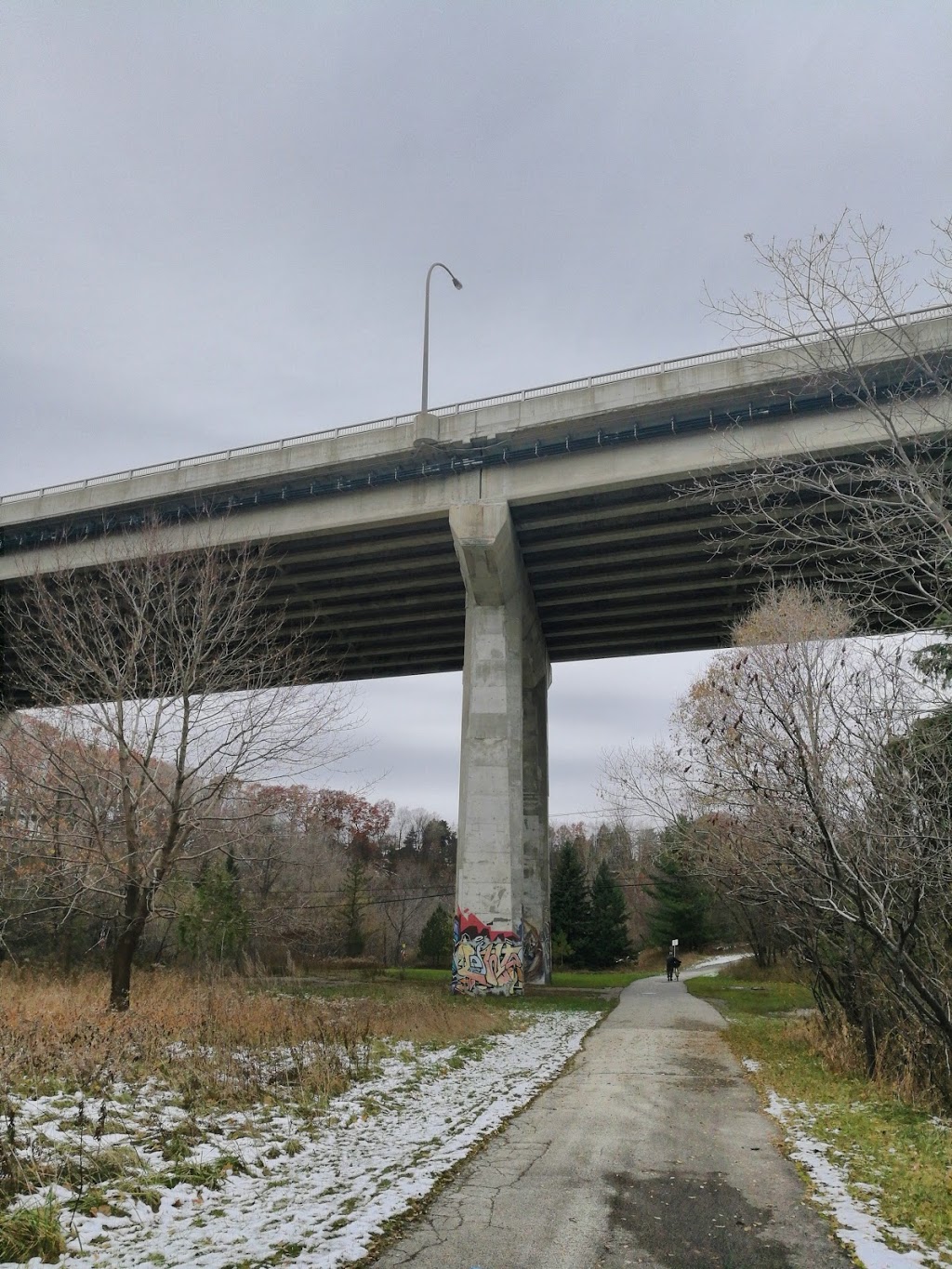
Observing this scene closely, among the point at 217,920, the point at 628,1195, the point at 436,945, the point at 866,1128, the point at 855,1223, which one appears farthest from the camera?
the point at 436,945

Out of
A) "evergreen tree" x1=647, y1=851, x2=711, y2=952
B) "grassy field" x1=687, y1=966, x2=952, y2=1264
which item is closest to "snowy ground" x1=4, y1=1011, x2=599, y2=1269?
"grassy field" x1=687, y1=966, x2=952, y2=1264

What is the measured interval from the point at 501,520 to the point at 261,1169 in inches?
825

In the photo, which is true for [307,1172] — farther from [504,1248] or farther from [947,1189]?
[947,1189]

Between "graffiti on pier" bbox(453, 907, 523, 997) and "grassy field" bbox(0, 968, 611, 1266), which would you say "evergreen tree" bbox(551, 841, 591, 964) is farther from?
"grassy field" bbox(0, 968, 611, 1266)

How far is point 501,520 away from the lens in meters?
25.3

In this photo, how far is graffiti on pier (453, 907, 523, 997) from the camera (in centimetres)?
2388

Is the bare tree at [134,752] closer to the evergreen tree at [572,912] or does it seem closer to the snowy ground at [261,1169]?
the snowy ground at [261,1169]

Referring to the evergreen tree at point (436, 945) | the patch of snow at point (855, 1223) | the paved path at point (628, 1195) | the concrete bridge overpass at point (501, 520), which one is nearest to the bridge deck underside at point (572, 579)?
the concrete bridge overpass at point (501, 520)

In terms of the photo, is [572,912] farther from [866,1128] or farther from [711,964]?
[866,1128]

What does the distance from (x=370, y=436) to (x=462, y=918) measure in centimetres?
1517

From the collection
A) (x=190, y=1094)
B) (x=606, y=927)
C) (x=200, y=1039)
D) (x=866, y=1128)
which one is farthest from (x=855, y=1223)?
(x=606, y=927)

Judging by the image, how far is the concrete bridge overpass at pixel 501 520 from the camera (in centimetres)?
2306

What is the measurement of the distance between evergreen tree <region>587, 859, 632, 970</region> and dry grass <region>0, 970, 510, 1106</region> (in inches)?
1801

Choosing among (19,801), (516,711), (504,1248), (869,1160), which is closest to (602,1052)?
(869,1160)
